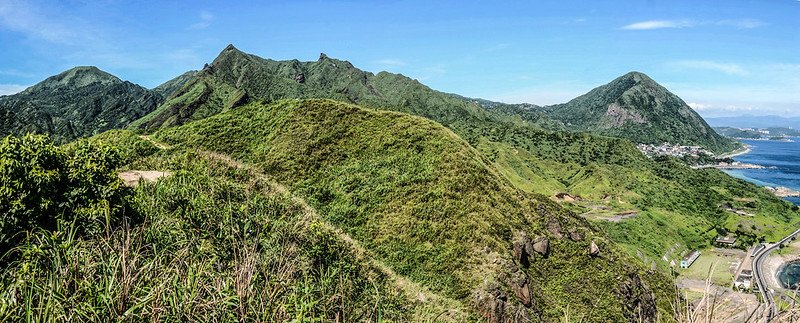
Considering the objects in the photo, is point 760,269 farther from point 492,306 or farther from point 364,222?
point 364,222

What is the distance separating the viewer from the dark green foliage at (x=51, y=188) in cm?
873

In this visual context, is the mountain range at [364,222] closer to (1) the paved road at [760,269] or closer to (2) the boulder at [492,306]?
(2) the boulder at [492,306]

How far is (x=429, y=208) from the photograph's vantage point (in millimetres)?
26250

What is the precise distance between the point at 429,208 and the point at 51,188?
19501mm

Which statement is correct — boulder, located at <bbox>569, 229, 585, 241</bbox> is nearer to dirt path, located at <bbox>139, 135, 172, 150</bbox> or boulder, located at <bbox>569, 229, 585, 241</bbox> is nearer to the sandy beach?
dirt path, located at <bbox>139, 135, 172, 150</bbox>

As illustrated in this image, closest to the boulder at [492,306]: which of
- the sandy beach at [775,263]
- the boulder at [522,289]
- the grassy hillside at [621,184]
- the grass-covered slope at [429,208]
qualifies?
the grass-covered slope at [429,208]

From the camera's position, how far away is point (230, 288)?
6.25m

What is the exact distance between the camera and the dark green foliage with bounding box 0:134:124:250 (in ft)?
28.6

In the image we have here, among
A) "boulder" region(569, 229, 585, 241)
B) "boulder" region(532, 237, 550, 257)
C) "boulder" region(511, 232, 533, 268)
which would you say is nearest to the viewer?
"boulder" region(511, 232, 533, 268)

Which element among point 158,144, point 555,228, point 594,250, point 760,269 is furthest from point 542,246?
point 760,269

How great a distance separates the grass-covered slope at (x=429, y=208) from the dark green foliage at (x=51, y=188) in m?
14.5

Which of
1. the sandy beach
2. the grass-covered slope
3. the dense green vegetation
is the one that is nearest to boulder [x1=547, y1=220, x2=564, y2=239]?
the grass-covered slope

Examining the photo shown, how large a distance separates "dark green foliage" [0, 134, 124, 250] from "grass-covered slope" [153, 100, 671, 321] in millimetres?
14550

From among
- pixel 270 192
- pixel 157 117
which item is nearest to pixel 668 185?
pixel 270 192
